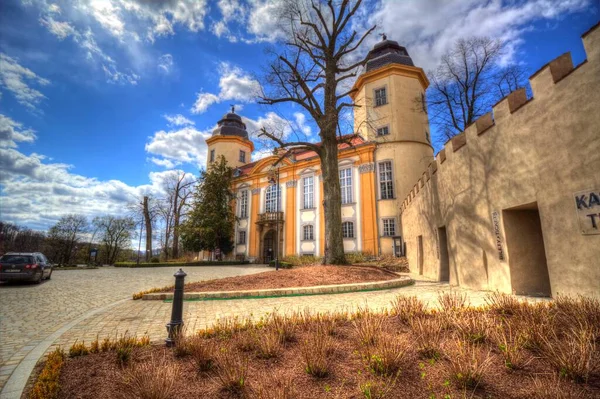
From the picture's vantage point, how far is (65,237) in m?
40.5

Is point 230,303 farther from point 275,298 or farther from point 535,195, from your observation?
point 535,195

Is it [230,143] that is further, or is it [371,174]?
[230,143]

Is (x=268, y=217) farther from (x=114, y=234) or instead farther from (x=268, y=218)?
(x=114, y=234)

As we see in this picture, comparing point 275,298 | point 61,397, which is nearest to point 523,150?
point 275,298

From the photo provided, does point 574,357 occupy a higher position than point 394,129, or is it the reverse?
point 394,129

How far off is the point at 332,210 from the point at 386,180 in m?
13.6

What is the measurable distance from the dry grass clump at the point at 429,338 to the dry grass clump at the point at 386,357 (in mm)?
197

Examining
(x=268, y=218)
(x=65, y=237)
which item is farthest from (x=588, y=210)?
(x=65, y=237)

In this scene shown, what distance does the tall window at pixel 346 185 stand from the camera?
25844 millimetres

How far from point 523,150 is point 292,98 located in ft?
31.7

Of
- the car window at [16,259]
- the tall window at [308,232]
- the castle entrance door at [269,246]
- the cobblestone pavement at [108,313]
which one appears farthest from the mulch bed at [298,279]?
the castle entrance door at [269,246]

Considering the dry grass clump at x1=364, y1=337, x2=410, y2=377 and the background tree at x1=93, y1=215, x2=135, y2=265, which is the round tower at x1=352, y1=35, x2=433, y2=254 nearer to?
the dry grass clump at x1=364, y1=337, x2=410, y2=377

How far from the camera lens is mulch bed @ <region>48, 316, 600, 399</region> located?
87.1 inches

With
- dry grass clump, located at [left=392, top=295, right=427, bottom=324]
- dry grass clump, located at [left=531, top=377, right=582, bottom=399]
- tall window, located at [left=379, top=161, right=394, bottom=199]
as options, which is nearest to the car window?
dry grass clump, located at [left=392, top=295, right=427, bottom=324]
